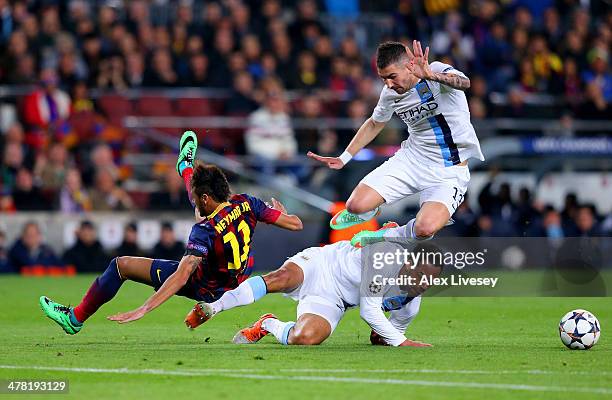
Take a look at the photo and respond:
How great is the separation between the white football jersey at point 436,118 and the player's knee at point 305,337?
2.63m

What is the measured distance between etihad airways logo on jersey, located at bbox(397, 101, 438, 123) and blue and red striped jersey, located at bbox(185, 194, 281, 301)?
7.04 ft

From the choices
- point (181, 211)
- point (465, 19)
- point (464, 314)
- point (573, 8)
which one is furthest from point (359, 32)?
point (464, 314)

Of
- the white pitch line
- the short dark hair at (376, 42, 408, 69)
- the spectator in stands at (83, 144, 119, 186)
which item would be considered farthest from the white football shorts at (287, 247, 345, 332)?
the spectator in stands at (83, 144, 119, 186)

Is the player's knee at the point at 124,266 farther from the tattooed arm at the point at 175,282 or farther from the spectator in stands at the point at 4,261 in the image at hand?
the spectator in stands at the point at 4,261

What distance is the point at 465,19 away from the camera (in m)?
25.7

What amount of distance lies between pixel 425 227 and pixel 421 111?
118 cm

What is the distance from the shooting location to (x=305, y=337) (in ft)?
34.5

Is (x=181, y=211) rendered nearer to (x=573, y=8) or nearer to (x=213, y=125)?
(x=213, y=125)

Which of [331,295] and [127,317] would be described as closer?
[127,317]

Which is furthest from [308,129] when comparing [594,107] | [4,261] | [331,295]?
[331,295]

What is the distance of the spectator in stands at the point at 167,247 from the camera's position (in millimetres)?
19859

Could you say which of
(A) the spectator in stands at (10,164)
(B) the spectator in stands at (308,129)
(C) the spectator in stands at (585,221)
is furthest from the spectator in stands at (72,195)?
(C) the spectator in stands at (585,221)

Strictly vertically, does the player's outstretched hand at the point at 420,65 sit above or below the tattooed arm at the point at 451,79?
above

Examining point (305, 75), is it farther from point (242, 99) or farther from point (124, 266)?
point (124, 266)
